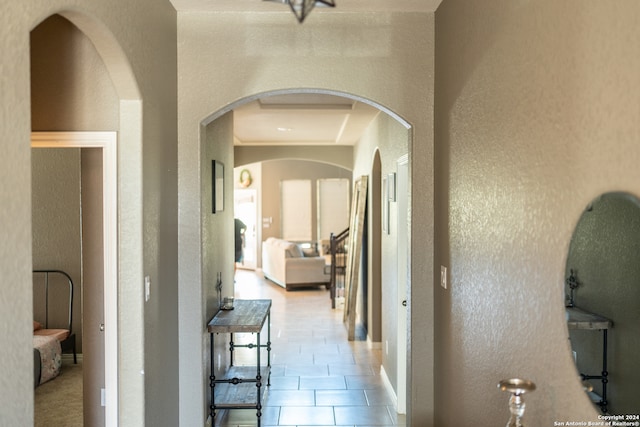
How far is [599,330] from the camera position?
4.75 ft

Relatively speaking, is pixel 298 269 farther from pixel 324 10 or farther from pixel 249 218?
pixel 324 10

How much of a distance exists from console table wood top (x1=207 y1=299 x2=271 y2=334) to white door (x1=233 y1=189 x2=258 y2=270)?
9.79m

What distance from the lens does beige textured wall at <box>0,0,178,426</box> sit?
59.4 inches

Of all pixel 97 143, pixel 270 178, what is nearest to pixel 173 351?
pixel 97 143

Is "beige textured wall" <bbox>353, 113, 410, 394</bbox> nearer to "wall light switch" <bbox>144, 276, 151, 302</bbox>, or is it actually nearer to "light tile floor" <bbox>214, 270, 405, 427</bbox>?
"light tile floor" <bbox>214, 270, 405, 427</bbox>

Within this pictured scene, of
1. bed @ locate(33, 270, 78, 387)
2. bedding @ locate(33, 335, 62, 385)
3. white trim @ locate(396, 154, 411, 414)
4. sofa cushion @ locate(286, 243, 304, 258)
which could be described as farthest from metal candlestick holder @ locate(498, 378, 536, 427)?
sofa cushion @ locate(286, 243, 304, 258)

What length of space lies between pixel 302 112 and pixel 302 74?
2.70m

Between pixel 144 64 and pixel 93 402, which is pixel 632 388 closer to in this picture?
pixel 144 64

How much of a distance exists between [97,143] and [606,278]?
2532 mm

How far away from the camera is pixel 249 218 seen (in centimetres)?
1476

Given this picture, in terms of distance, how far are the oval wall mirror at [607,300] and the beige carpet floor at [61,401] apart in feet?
12.2

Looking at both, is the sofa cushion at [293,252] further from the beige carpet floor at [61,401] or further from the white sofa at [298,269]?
the beige carpet floor at [61,401]

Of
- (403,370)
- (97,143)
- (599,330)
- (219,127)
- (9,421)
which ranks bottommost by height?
(403,370)

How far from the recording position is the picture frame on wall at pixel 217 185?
4246mm
